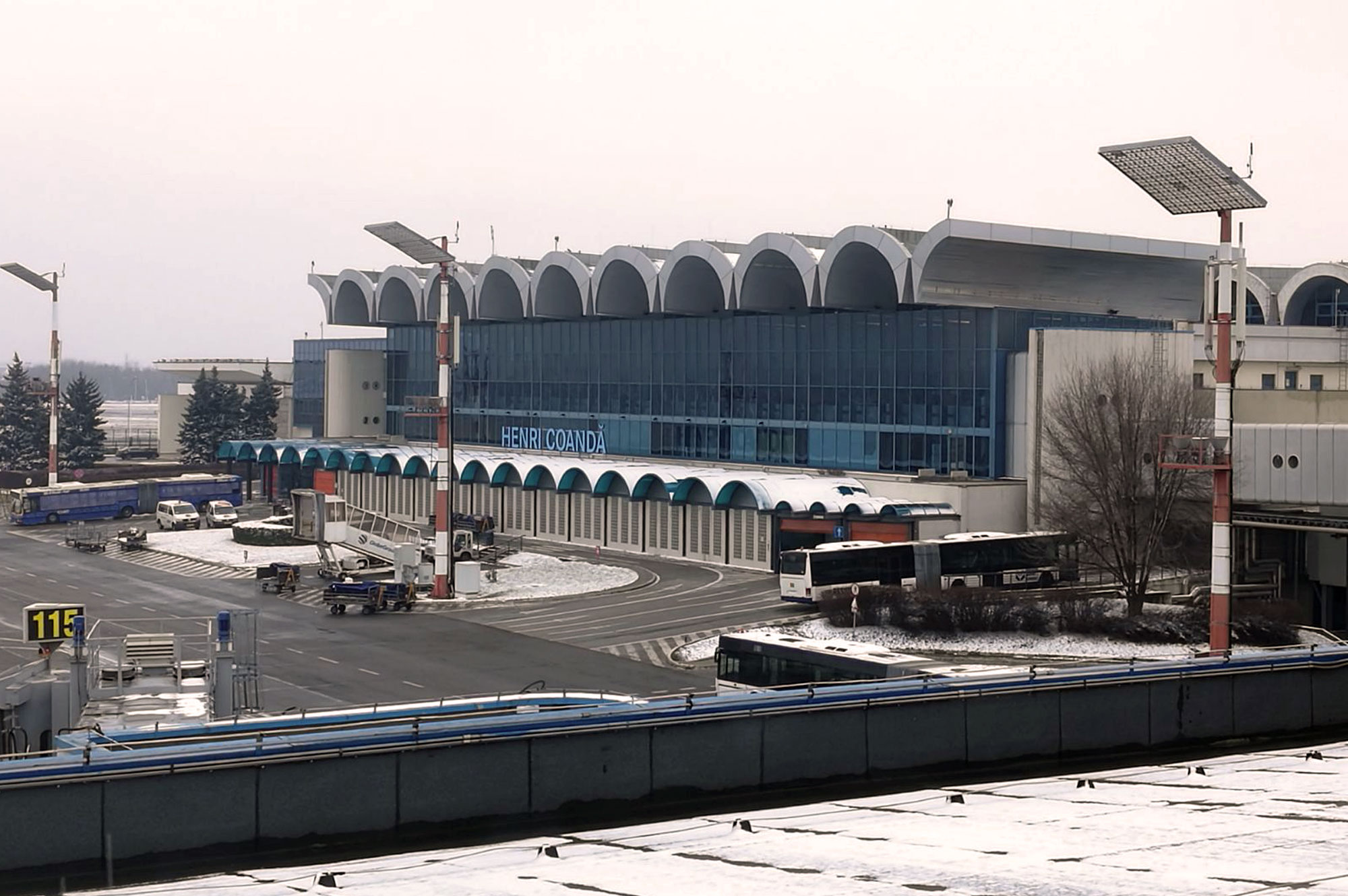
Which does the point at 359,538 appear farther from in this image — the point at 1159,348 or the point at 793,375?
the point at 1159,348

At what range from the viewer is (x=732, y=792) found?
958 inches

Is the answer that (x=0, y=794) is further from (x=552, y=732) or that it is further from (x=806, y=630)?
(x=806, y=630)

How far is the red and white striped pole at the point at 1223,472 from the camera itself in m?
33.4

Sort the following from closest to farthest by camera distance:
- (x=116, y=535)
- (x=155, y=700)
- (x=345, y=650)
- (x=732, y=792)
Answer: (x=732, y=792) → (x=155, y=700) → (x=345, y=650) → (x=116, y=535)

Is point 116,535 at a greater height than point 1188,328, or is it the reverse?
point 1188,328

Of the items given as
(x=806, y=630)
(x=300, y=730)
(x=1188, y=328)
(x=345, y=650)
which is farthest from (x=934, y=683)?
(x=1188, y=328)

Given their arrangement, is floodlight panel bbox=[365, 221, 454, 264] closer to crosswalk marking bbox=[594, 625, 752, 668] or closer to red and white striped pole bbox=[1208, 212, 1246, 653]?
crosswalk marking bbox=[594, 625, 752, 668]

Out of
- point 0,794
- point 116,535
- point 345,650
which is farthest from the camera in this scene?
point 116,535

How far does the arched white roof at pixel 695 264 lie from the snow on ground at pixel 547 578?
16.7 meters

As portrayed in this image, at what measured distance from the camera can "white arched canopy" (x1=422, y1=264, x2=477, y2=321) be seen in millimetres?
95312

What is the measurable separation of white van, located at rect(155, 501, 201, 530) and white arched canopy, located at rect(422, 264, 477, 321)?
768 inches

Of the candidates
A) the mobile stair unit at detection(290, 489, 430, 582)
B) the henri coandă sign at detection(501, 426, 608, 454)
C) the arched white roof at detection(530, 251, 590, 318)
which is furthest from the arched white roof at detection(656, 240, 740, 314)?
the mobile stair unit at detection(290, 489, 430, 582)

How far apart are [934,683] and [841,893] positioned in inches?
430

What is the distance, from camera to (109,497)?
9256 centimetres
